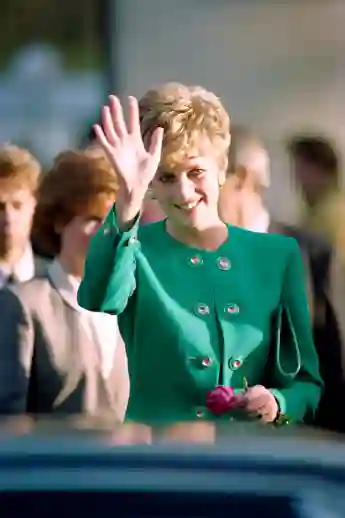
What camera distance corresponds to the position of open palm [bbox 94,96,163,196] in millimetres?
1616

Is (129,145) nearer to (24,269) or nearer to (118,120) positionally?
(118,120)

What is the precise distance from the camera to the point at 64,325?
1.61 meters

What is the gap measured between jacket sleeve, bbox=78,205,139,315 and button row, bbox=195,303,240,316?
Answer: 14cm

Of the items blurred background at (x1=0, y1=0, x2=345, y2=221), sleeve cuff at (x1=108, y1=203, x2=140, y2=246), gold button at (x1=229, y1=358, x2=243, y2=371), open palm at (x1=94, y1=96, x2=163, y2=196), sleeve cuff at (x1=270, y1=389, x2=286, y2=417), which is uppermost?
blurred background at (x1=0, y1=0, x2=345, y2=221)

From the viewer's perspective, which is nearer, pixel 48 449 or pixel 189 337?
pixel 48 449

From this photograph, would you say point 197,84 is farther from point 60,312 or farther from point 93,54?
point 60,312

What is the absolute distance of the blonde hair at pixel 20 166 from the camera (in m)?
1.63

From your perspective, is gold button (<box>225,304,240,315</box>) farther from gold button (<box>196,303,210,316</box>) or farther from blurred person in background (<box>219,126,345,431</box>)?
blurred person in background (<box>219,126,345,431</box>)

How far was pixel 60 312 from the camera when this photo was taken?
1.62 metres

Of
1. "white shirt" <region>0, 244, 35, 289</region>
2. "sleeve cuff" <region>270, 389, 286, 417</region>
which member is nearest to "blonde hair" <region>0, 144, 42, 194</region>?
"white shirt" <region>0, 244, 35, 289</region>

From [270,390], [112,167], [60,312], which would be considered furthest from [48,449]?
[112,167]

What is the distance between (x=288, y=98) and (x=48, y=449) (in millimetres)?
785

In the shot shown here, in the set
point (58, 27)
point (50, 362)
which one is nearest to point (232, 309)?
point (50, 362)

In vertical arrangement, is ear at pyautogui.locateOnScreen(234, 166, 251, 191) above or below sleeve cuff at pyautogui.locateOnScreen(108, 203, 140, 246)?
above
